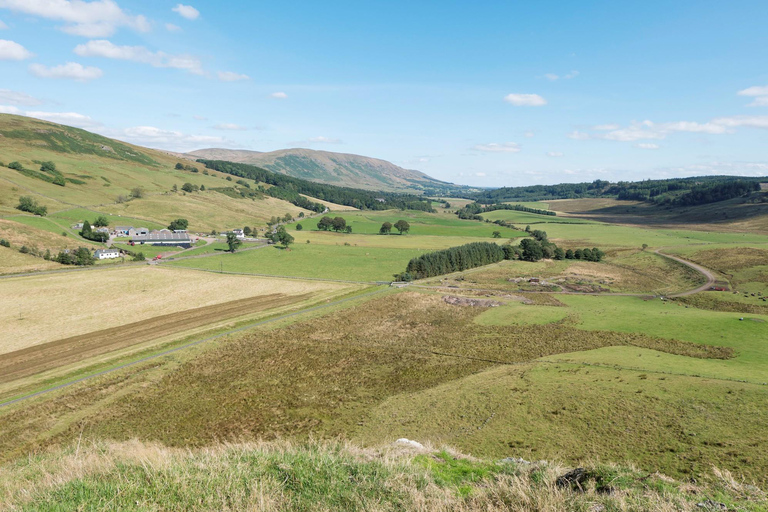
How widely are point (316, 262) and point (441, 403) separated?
7970 cm

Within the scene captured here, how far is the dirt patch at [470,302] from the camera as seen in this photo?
68.3 m

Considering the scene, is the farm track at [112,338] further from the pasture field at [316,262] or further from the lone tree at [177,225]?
the lone tree at [177,225]

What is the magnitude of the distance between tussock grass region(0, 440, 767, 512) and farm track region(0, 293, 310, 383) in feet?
110

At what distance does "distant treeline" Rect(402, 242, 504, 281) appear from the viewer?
9300cm

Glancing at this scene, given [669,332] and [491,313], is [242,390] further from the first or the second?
[669,332]

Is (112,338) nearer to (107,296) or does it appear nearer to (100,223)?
(107,296)

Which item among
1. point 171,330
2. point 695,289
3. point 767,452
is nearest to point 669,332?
point 767,452

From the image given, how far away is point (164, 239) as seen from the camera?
126m

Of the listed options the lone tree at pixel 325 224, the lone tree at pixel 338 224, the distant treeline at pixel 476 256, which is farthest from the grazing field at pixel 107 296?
the lone tree at pixel 325 224

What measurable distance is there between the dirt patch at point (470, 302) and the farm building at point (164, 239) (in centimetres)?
9799

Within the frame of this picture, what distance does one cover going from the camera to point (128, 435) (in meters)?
27.9

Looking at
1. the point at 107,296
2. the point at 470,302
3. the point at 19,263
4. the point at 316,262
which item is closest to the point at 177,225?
the point at 19,263

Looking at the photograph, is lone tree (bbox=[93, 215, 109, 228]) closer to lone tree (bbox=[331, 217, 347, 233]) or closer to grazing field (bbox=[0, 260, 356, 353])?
grazing field (bbox=[0, 260, 356, 353])

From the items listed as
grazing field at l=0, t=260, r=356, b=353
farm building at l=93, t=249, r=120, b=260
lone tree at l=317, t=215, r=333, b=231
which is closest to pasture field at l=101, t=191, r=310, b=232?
lone tree at l=317, t=215, r=333, b=231
